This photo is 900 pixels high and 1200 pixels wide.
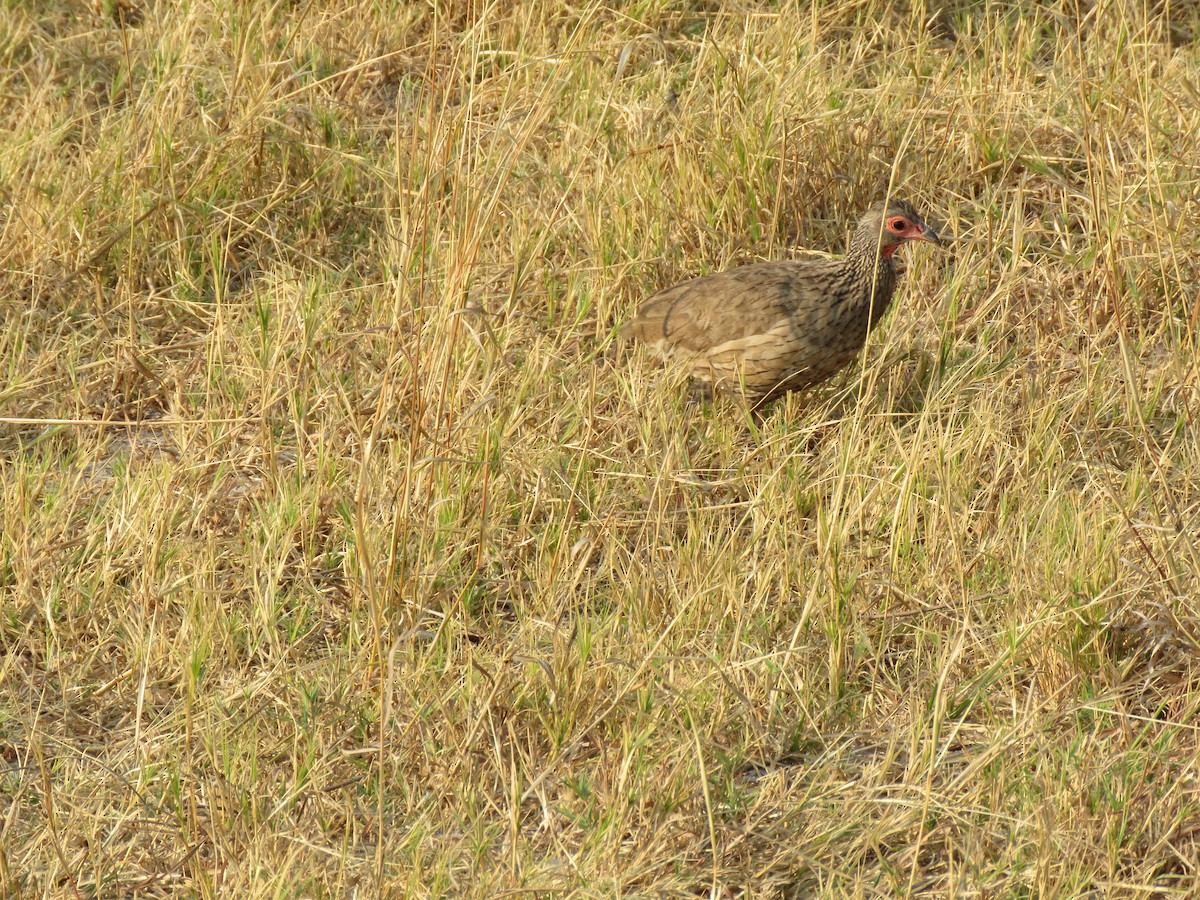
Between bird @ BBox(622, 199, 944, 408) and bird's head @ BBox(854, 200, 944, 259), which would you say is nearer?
bird @ BBox(622, 199, 944, 408)

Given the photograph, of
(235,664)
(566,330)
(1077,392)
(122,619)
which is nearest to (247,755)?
(235,664)

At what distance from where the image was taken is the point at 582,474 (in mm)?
4469

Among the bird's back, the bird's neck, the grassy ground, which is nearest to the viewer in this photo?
the grassy ground

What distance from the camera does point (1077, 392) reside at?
4.79 m

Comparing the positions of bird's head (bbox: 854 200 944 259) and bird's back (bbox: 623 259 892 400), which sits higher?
bird's head (bbox: 854 200 944 259)

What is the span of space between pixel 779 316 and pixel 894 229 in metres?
0.59

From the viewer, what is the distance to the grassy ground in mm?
3297

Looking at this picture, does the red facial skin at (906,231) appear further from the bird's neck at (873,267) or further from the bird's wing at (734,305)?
the bird's wing at (734,305)

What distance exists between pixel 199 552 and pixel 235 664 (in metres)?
0.44

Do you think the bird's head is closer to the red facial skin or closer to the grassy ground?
the red facial skin

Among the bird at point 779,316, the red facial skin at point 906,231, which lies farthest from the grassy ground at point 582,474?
the red facial skin at point 906,231

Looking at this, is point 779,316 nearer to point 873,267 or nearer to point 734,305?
point 734,305

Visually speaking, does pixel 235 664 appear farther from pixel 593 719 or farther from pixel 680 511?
pixel 680 511

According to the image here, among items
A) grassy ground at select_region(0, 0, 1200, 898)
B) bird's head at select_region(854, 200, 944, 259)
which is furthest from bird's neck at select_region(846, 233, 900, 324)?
grassy ground at select_region(0, 0, 1200, 898)
